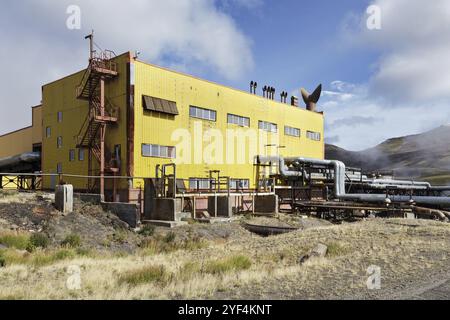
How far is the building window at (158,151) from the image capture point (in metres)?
28.9

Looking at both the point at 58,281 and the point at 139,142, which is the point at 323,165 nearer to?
the point at 139,142

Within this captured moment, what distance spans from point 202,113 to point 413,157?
353 ft

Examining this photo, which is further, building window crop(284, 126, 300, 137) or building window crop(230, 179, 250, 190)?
building window crop(284, 126, 300, 137)

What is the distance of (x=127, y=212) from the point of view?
23.1 m

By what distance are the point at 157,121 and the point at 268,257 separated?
19.6 meters

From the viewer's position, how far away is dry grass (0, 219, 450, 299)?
7516 mm

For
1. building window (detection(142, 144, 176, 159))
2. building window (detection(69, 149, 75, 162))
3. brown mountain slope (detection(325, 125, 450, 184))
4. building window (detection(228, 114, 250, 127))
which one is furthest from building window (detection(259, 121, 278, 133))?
brown mountain slope (detection(325, 125, 450, 184))

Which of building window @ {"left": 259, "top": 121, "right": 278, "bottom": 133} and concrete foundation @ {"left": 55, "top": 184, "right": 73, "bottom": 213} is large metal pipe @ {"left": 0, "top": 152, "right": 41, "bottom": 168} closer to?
concrete foundation @ {"left": 55, "top": 184, "right": 73, "bottom": 213}

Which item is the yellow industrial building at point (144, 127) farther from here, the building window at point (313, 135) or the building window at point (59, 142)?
the building window at point (313, 135)

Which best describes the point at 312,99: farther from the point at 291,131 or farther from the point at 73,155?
the point at 73,155

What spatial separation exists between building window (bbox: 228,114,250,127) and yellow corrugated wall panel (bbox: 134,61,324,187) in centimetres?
37

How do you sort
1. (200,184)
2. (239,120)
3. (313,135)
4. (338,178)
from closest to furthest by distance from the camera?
(200,184)
(239,120)
(338,178)
(313,135)

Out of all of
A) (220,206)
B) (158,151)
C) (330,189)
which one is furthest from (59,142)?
(330,189)

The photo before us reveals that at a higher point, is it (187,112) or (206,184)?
(187,112)
